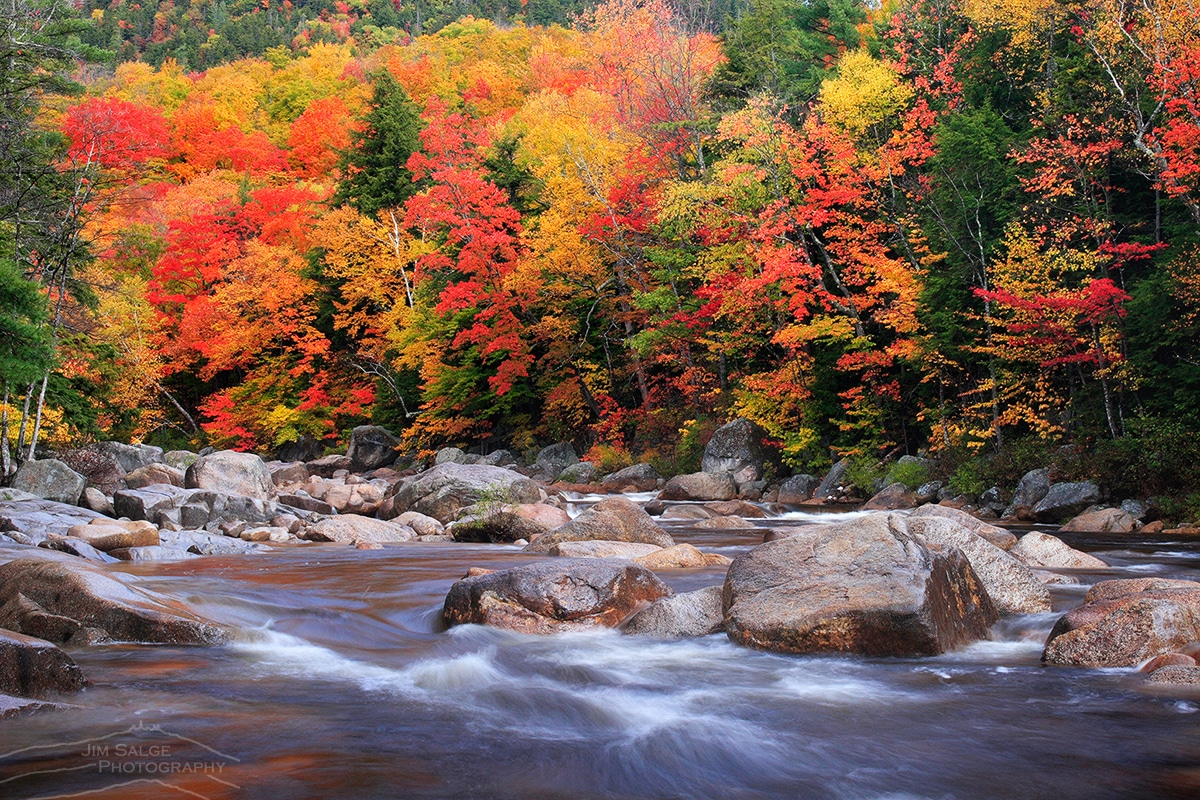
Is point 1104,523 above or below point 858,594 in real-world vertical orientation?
below

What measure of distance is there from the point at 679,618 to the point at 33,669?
4416 millimetres

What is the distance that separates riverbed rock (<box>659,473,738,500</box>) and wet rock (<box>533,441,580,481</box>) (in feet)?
20.5

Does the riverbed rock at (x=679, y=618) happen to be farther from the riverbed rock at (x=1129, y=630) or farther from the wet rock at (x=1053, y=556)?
the wet rock at (x=1053, y=556)

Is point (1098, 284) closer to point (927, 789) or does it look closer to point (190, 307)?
point (927, 789)

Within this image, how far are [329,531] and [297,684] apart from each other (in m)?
8.19

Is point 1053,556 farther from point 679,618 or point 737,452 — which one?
point 737,452

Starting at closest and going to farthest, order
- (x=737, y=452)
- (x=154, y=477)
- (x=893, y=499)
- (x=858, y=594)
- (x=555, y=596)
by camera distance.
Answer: (x=858, y=594) → (x=555, y=596) → (x=893, y=499) → (x=154, y=477) → (x=737, y=452)

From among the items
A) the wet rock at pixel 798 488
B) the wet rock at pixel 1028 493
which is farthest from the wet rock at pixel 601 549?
the wet rock at pixel 798 488

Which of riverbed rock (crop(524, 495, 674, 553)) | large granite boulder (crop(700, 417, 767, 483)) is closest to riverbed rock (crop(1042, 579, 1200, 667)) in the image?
riverbed rock (crop(524, 495, 674, 553))

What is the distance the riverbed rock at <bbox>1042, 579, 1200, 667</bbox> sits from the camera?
5.80 meters

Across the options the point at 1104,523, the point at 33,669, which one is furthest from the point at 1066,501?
the point at 33,669

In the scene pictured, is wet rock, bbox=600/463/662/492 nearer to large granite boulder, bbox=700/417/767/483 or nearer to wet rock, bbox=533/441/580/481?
large granite boulder, bbox=700/417/767/483

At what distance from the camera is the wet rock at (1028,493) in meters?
16.2

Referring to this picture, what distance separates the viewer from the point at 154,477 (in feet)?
63.8
